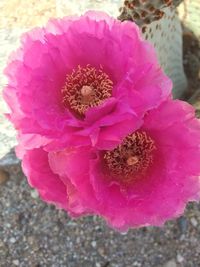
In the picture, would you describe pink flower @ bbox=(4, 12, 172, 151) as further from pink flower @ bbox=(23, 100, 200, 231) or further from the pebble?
the pebble

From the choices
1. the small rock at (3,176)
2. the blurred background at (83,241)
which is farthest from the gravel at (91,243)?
the small rock at (3,176)

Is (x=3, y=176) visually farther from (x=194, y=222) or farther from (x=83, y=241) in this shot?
(x=194, y=222)

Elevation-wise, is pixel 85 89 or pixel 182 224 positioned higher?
pixel 85 89

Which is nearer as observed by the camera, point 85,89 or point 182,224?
point 85,89

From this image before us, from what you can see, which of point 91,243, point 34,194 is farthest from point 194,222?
point 34,194

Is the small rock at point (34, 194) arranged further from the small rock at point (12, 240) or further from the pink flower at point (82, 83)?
the pink flower at point (82, 83)

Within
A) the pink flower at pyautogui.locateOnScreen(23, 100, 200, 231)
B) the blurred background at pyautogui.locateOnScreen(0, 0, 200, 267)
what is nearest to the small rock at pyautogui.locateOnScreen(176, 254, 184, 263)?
the blurred background at pyautogui.locateOnScreen(0, 0, 200, 267)
